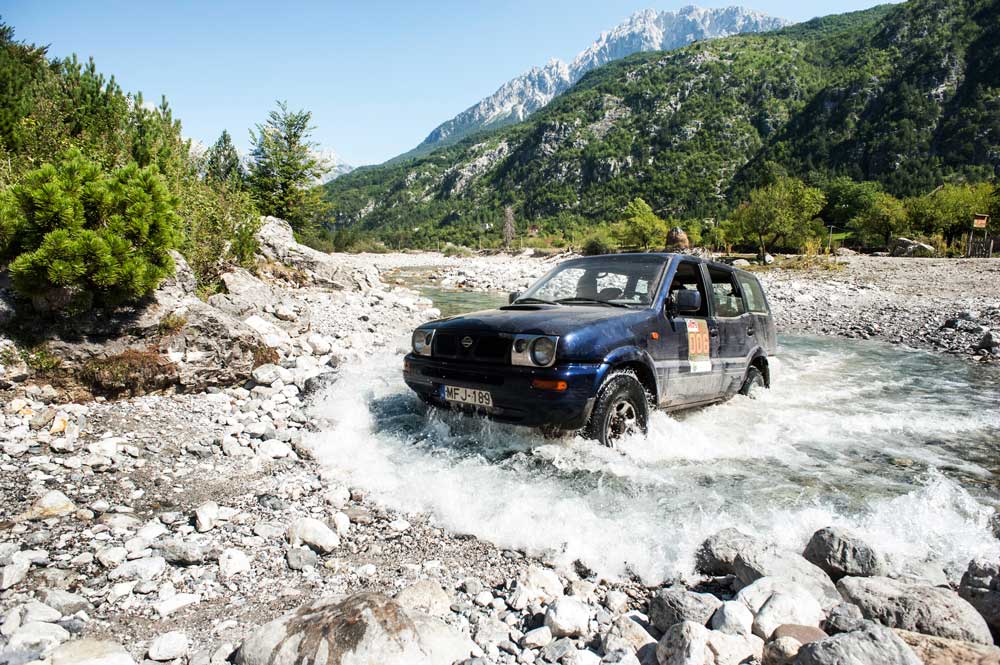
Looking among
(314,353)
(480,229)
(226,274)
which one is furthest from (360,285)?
(480,229)

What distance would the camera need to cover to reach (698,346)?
560 centimetres

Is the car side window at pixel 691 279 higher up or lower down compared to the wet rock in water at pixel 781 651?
higher up

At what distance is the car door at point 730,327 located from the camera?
607 cm

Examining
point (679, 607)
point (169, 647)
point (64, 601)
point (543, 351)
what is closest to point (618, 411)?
point (543, 351)

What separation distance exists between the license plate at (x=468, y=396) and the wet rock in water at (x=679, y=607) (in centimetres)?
213

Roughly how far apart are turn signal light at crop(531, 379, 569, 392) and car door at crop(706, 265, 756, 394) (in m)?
2.72

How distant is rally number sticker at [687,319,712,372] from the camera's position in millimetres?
5480

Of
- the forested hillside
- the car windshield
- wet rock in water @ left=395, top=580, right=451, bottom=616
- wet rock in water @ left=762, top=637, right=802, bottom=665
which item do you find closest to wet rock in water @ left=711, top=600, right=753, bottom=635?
wet rock in water @ left=762, top=637, right=802, bottom=665

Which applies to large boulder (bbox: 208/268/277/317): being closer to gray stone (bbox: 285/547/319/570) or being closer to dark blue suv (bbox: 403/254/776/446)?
dark blue suv (bbox: 403/254/776/446)

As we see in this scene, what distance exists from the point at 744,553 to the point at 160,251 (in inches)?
254

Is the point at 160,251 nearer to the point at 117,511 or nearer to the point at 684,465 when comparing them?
the point at 117,511

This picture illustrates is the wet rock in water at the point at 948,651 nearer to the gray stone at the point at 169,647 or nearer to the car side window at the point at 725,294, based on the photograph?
the gray stone at the point at 169,647

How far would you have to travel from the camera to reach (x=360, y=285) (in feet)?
58.2

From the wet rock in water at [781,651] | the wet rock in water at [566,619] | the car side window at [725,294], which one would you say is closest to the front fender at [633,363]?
the car side window at [725,294]
